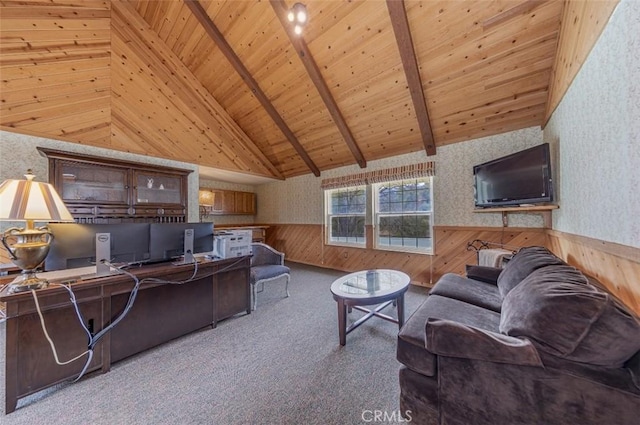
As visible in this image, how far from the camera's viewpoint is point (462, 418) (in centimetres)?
109

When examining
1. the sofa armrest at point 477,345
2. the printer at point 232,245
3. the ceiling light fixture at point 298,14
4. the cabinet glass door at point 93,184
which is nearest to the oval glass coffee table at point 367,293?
the sofa armrest at point 477,345

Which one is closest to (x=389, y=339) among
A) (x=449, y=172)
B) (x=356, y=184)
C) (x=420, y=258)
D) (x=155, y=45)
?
(x=420, y=258)

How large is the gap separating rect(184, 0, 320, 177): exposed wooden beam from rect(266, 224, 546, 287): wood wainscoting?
2.19 metres

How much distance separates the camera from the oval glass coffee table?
2087 mm

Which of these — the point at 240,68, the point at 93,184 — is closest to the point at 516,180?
the point at 240,68

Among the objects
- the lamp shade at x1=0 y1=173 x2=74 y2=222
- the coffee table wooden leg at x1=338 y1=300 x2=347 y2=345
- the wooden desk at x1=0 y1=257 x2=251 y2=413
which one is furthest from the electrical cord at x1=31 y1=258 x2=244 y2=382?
the coffee table wooden leg at x1=338 y1=300 x2=347 y2=345

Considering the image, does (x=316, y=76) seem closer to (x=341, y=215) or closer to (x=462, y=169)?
(x=462, y=169)

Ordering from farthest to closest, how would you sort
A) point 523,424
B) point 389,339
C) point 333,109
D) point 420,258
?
point 420,258
point 333,109
point 389,339
point 523,424

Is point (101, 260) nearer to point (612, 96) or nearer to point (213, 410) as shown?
point (213, 410)

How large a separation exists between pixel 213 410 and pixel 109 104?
4.33m

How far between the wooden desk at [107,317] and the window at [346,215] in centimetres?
291

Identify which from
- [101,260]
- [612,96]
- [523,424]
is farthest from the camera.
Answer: [101,260]

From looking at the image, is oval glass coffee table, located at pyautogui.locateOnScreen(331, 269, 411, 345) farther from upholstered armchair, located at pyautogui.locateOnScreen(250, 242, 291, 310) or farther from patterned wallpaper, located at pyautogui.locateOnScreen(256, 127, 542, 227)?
patterned wallpaper, located at pyautogui.locateOnScreen(256, 127, 542, 227)

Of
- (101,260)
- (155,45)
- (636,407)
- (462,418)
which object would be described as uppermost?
(155,45)
